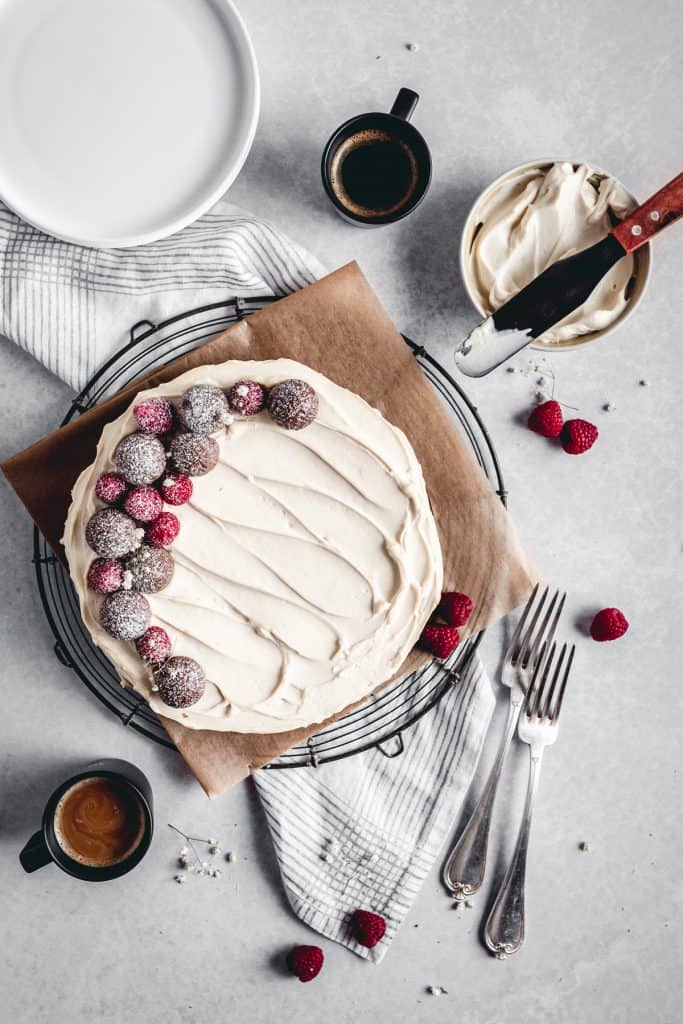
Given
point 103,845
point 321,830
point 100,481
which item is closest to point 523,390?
point 100,481

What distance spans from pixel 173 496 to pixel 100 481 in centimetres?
17

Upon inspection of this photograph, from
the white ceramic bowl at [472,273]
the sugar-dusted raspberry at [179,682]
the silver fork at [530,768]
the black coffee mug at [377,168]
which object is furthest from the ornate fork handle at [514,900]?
the black coffee mug at [377,168]

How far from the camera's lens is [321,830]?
2.28 metres

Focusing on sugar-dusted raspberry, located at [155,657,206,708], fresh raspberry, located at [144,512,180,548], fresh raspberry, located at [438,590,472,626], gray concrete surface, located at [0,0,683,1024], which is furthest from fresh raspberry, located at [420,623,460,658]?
fresh raspberry, located at [144,512,180,548]

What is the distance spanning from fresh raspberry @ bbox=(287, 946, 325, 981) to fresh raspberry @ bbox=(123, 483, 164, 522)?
4.46ft

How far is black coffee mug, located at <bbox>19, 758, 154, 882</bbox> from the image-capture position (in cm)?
207

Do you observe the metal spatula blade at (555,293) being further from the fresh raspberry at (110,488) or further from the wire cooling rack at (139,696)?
the fresh raspberry at (110,488)

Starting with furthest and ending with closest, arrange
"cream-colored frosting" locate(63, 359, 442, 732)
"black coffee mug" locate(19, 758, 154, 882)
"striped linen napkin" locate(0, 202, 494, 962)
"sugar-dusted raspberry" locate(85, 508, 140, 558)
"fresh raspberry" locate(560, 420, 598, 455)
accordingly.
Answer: "fresh raspberry" locate(560, 420, 598, 455), "striped linen napkin" locate(0, 202, 494, 962), "black coffee mug" locate(19, 758, 154, 882), "cream-colored frosting" locate(63, 359, 442, 732), "sugar-dusted raspberry" locate(85, 508, 140, 558)

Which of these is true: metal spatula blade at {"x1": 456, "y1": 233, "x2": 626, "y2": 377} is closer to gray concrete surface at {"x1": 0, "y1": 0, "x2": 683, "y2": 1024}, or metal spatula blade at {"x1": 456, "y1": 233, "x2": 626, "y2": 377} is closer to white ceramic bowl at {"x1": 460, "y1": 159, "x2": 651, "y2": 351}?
white ceramic bowl at {"x1": 460, "y1": 159, "x2": 651, "y2": 351}

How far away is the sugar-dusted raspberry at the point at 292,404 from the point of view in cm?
187

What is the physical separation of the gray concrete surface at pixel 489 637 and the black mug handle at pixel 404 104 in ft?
0.71

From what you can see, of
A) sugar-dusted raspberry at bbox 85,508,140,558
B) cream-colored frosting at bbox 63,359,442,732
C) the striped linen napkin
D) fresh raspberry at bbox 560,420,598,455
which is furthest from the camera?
fresh raspberry at bbox 560,420,598,455

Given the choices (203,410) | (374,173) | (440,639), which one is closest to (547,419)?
(440,639)

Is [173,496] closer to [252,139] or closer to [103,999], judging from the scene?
[252,139]
